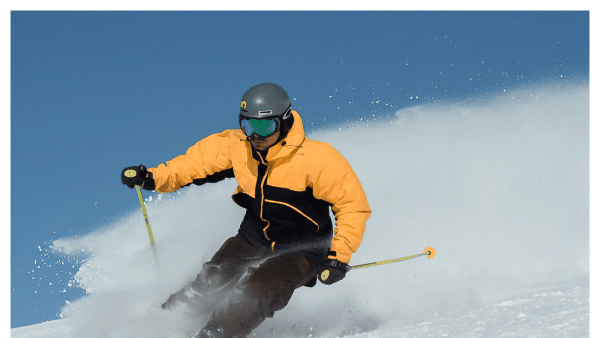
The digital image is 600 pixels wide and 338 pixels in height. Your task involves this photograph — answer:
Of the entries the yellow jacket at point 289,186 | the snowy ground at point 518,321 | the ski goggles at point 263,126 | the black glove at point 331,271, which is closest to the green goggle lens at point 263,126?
the ski goggles at point 263,126

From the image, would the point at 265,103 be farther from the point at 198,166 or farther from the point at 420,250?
the point at 420,250

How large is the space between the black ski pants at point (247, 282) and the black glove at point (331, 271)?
186 mm

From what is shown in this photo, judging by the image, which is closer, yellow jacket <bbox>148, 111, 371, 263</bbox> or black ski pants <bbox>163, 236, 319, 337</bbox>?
black ski pants <bbox>163, 236, 319, 337</bbox>

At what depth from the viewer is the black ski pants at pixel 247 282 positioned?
11.9 ft

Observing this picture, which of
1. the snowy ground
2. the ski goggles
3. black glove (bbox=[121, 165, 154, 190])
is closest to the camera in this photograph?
the snowy ground

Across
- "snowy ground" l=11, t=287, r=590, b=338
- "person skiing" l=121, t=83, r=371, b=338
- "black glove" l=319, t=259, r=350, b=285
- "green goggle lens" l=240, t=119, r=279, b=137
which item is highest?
"green goggle lens" l=240, t=119, r=279, b=137

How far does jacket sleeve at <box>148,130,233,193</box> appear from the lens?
442cm

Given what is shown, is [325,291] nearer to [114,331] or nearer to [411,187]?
[114,331]

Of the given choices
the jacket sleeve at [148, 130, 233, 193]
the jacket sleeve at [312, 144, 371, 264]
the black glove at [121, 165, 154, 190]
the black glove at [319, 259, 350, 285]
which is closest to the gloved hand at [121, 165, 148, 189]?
the black glove at [121, 165, 154, 190]

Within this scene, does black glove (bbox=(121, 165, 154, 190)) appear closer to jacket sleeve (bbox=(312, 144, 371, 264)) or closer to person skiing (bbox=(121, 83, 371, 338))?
person skiing (bbox=(121, 83, 371, 338))

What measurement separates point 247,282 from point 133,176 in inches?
55.5

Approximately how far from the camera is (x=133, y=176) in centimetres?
427

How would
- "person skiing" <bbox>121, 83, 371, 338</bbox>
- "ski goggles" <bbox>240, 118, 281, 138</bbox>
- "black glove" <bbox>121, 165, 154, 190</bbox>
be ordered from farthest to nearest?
"black glove" <bbox>121, 165, 154, 190</bbox> → "ski goggles" <bbox>240, 118, 281, 138</bbox> → "person skiing" <bbox>121, 83, 371, 338</bbox>

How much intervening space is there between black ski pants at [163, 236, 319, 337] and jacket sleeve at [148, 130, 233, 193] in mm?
663
